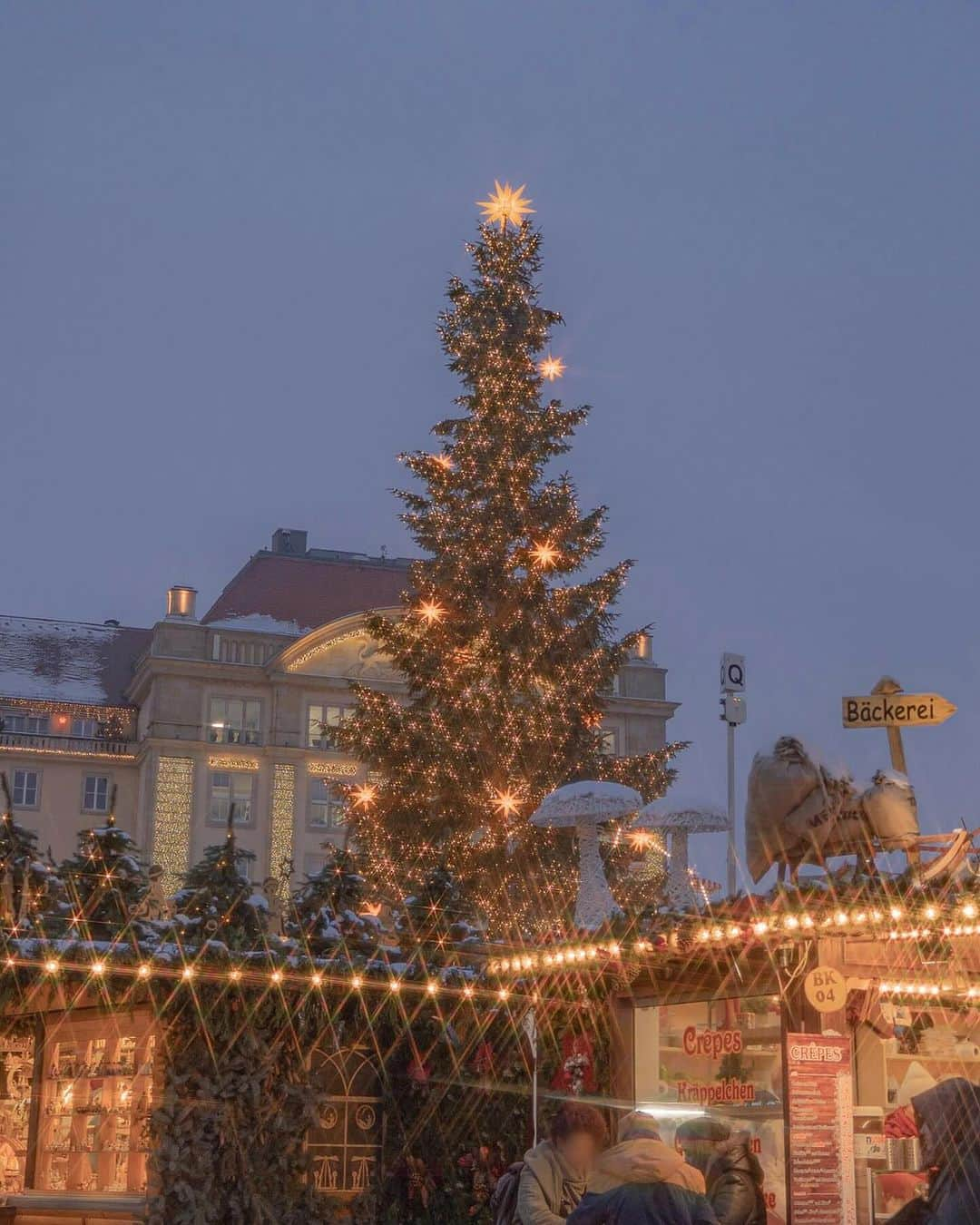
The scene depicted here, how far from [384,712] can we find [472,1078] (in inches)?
329

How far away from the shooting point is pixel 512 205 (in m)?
22.9

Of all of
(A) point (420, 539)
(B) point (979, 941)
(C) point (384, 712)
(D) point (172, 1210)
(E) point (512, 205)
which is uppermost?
(E) point (512, 205)

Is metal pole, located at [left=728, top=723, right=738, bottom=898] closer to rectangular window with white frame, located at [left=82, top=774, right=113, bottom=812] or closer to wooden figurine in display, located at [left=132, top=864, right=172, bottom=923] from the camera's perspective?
wooden figurine in display, located at [left=132, top=864, right=172, bottom=923]

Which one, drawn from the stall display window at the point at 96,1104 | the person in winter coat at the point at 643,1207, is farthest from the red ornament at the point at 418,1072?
the person in winter coat at the point at 643,1207

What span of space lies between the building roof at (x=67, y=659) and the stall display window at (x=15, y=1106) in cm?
4062

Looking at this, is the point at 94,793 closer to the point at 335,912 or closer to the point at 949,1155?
the point at 335,912

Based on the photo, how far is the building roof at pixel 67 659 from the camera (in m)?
53.3

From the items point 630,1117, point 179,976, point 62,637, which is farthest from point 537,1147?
point 62,637

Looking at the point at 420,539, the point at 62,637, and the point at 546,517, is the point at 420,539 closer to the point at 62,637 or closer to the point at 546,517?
the point at 546,517

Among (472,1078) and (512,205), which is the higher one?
(512,205)

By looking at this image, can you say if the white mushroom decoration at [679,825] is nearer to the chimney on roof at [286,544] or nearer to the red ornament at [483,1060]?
the red ornament at [483,1060]

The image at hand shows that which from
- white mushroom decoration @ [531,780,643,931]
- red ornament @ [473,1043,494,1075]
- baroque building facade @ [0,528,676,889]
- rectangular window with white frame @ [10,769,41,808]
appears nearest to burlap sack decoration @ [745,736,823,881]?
white mushroom decoration @ [531,780,643,931]

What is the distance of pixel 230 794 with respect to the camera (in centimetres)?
4978

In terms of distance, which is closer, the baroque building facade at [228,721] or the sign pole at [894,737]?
the sign pole at [894,737]
